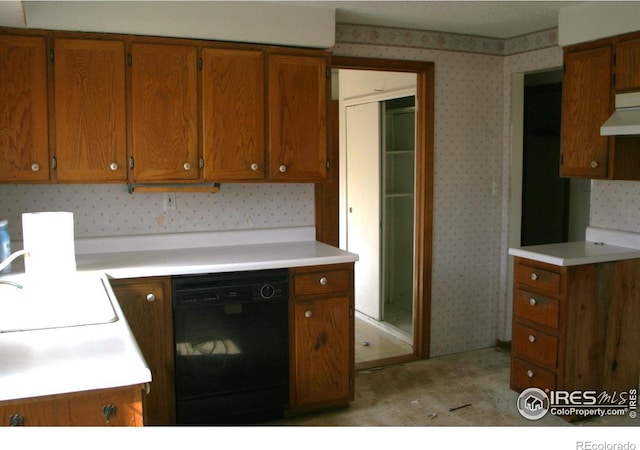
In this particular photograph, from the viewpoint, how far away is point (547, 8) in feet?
11.2

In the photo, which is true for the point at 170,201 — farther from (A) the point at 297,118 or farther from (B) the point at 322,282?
(B) the point at 322,282

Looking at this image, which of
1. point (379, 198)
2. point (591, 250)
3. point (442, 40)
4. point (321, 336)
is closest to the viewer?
point (321, 336)

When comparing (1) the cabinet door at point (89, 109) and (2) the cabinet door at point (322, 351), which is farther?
(2) the cabinet door at point (322, 351)

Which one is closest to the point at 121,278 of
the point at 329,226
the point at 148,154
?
the point at 148,154

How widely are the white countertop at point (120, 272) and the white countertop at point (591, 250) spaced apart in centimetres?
105

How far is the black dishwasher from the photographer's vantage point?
9.51 feet

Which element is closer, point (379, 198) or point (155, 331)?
point (155, 331)

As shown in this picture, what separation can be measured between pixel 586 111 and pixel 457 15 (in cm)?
96

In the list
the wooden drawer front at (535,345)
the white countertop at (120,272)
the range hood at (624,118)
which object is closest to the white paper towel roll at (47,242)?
the white countertop at (120,272)

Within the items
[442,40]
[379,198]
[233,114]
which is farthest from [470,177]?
[233,114]

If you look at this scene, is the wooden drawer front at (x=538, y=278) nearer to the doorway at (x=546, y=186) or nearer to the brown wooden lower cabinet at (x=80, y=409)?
the doorway at (x=546, y=186)

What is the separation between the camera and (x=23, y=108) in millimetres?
2842

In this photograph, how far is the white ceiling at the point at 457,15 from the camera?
3289 millimetres

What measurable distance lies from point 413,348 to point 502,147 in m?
1.63
